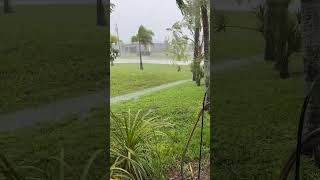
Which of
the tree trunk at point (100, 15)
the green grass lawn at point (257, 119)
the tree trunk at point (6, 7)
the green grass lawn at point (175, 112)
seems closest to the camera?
the tree trunk at point (6, 7)

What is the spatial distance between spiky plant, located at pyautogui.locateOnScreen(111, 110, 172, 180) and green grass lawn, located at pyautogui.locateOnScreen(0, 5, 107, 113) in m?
0.22

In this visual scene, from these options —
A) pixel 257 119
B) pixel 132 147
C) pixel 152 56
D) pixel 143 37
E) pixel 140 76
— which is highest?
pixel 143 37

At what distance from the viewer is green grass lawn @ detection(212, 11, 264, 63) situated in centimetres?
173

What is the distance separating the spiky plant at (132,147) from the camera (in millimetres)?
1633

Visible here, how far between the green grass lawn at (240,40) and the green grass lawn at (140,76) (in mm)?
349

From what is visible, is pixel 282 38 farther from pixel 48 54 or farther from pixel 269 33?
pixel 48 54

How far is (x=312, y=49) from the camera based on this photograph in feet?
4.89

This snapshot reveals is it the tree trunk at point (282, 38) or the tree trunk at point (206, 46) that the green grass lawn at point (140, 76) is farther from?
the tree trunk at point (282, 38)

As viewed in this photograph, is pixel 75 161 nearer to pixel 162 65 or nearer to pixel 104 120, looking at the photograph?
pixel 104 120

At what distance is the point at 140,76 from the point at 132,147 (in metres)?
0.48

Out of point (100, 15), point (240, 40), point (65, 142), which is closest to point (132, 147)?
point (65, 142)

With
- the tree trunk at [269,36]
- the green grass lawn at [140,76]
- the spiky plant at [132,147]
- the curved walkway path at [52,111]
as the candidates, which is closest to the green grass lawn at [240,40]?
the tree trunk at [269,36]

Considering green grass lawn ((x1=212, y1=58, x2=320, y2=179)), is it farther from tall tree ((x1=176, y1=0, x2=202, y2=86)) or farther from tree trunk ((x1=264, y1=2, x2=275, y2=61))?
tall tree ((x1=176, y1=0, x2=202, y2=86))

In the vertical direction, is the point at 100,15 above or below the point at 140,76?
above
